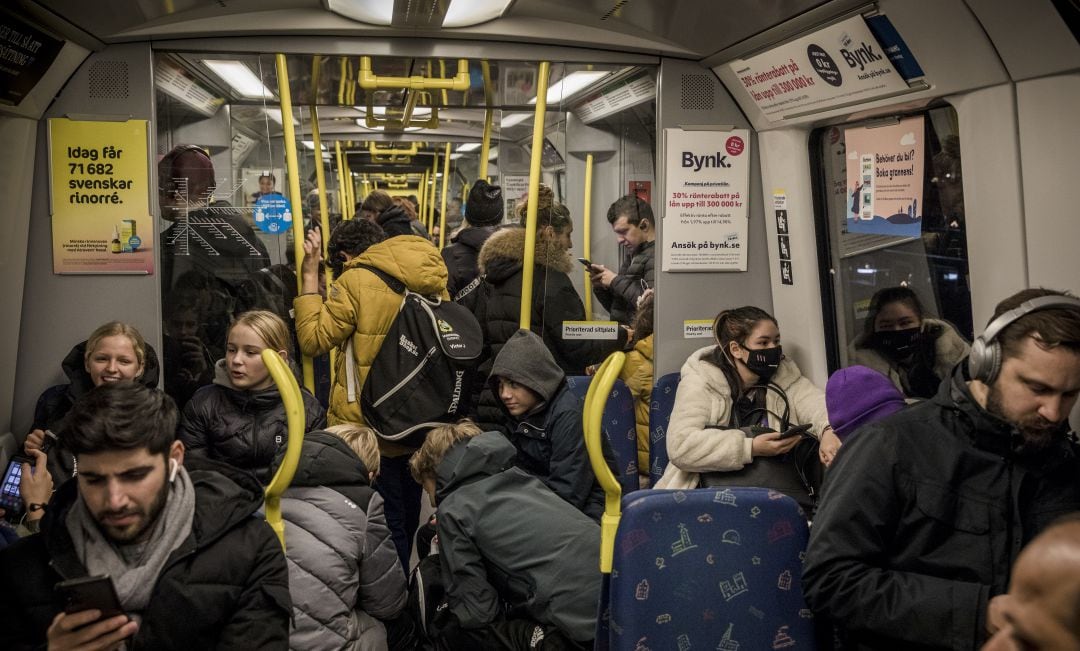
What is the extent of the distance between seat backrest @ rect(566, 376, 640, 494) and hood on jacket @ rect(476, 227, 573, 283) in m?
0.79

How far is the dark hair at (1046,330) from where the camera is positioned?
92.0 inches

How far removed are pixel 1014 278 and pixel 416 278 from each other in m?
2.52

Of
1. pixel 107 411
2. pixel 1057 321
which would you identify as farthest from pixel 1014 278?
pixel 107 411

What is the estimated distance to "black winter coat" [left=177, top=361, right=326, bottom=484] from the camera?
3.79m

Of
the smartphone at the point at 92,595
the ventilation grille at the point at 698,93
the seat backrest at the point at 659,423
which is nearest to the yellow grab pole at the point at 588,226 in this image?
the ventilation grille at the point at 698,93

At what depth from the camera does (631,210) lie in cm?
523

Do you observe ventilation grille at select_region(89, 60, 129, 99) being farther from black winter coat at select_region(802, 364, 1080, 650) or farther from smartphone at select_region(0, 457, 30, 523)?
black winter coat at select_region(802, 364, 1080, 650)

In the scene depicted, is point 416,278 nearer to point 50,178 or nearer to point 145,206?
point 145,206

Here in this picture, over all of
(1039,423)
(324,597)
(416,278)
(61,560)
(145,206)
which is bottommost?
(324,597)

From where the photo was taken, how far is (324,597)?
2908 mm

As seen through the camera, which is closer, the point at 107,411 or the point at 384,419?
the point at 107,411

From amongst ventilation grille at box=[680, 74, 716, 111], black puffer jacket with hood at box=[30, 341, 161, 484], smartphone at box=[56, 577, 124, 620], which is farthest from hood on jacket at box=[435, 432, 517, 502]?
ventilation grille at box=[680, 74, 716, 111]

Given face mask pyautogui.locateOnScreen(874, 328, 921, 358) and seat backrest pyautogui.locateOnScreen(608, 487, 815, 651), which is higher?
face mask pyautogui.locateOnScreen(874, 328, 921, 358)

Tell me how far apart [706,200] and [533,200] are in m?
0.95
